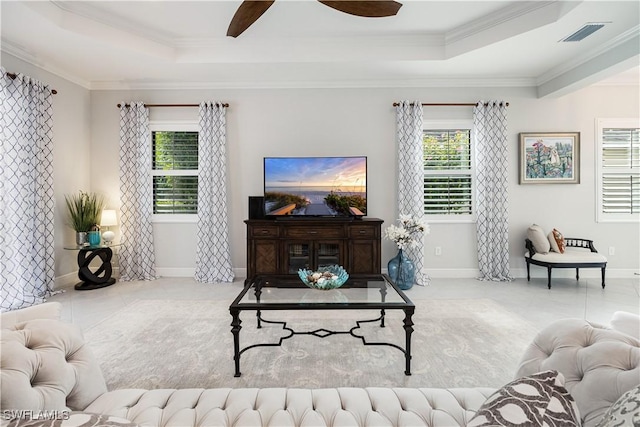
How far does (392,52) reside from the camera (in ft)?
13.0

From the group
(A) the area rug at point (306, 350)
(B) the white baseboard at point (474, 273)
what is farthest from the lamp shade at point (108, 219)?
(A) the area rug at point (306, 350)

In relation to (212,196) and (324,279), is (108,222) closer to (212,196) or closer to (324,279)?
(212,196)

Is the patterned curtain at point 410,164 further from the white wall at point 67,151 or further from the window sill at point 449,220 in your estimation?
the white wall at point 67,151

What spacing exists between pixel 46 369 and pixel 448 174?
491 centimetres

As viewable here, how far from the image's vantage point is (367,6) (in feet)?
7.72

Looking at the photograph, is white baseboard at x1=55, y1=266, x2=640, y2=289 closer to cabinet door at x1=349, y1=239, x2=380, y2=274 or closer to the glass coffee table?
cabinet door at x1=349, y1=239, x2=380, y2=274

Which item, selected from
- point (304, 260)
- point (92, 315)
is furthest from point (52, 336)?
point (304, 260)

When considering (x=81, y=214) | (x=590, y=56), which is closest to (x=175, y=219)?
(x=81, y=214)

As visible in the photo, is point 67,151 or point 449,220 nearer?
→ point 67,151

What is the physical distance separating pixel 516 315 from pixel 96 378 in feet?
11.4

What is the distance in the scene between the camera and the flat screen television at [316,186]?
4.55 m

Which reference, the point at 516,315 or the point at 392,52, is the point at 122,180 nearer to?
the point at 392,52

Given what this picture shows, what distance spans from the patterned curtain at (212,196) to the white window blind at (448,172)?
2963 mm

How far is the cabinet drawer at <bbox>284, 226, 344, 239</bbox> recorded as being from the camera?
439 centimetres
